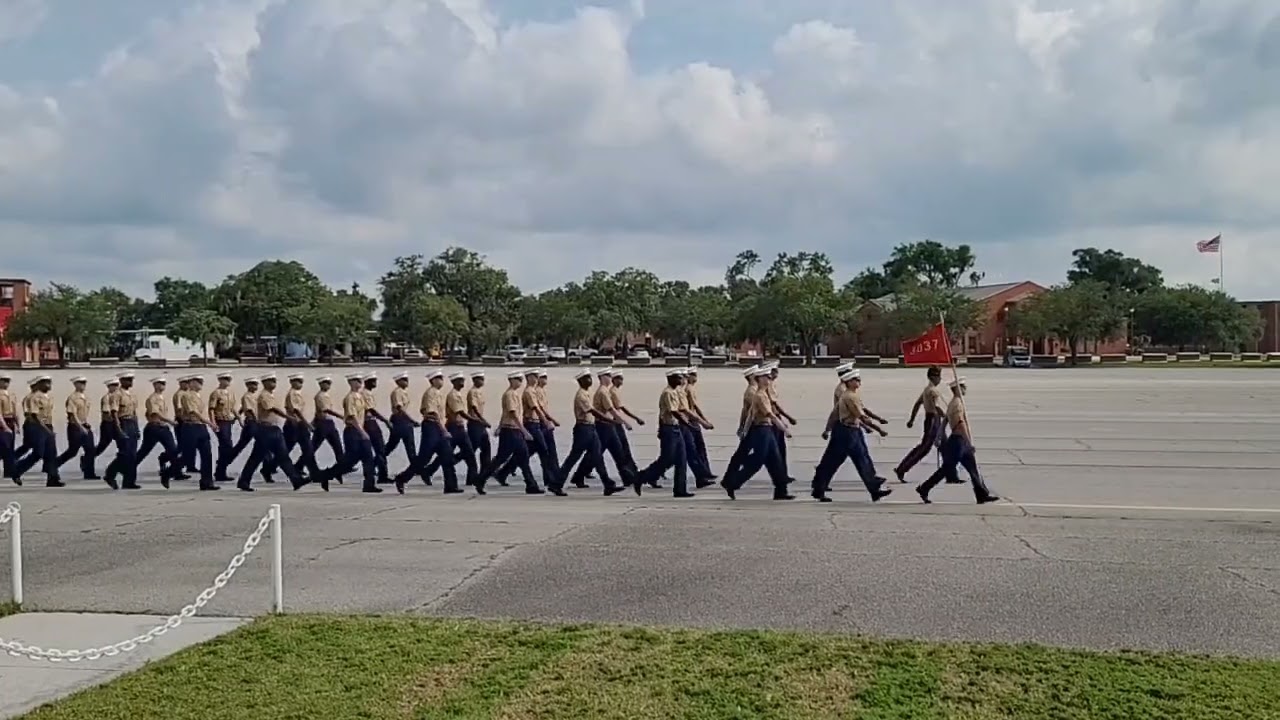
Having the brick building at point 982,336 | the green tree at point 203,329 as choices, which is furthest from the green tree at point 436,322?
the brick building at point 982,336

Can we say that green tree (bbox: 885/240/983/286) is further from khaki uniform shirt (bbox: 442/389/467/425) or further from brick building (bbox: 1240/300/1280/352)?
khaki uniform shirt (bbox: 442/389/467/425)

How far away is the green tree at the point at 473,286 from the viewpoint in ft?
342

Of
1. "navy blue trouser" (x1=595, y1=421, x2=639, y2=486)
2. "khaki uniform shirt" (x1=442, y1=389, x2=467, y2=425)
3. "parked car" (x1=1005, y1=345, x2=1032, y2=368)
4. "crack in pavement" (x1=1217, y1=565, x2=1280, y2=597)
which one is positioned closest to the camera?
"crack in pavement" (x1=1217, y1=565, x2=1280, y2=597)

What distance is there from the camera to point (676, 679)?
19.4 ft

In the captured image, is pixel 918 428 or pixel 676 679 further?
pixel 918 428

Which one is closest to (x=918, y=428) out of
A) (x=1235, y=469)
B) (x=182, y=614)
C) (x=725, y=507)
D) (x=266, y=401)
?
(x=1235, y=469)

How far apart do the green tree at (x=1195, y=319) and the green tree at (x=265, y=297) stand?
71.4m

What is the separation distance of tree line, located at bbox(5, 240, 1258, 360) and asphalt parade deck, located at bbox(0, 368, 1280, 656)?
67.3 meters

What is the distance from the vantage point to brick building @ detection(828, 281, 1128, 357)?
299 feet

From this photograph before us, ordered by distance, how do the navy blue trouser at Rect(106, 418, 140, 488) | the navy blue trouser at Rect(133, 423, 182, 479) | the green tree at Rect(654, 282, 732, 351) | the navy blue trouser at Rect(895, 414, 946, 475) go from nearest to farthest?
1. the navy blue trouser at Rect(895, 414, 946, 475)
2. the navy blue trouser at Rect(133, 423, 182, 479)
3. the navy blue trouser at Rect(106, 418, 140, 488)
4. the green tree at Rect(654, 282, 732, 351)

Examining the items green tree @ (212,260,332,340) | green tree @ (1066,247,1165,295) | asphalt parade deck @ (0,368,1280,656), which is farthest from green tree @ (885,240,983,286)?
asphalt parade deck @ (0,368,1280,656)

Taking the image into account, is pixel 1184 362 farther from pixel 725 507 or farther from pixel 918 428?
pixel 725 507

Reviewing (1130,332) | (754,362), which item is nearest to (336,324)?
(754,362)

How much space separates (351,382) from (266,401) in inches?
45.8
